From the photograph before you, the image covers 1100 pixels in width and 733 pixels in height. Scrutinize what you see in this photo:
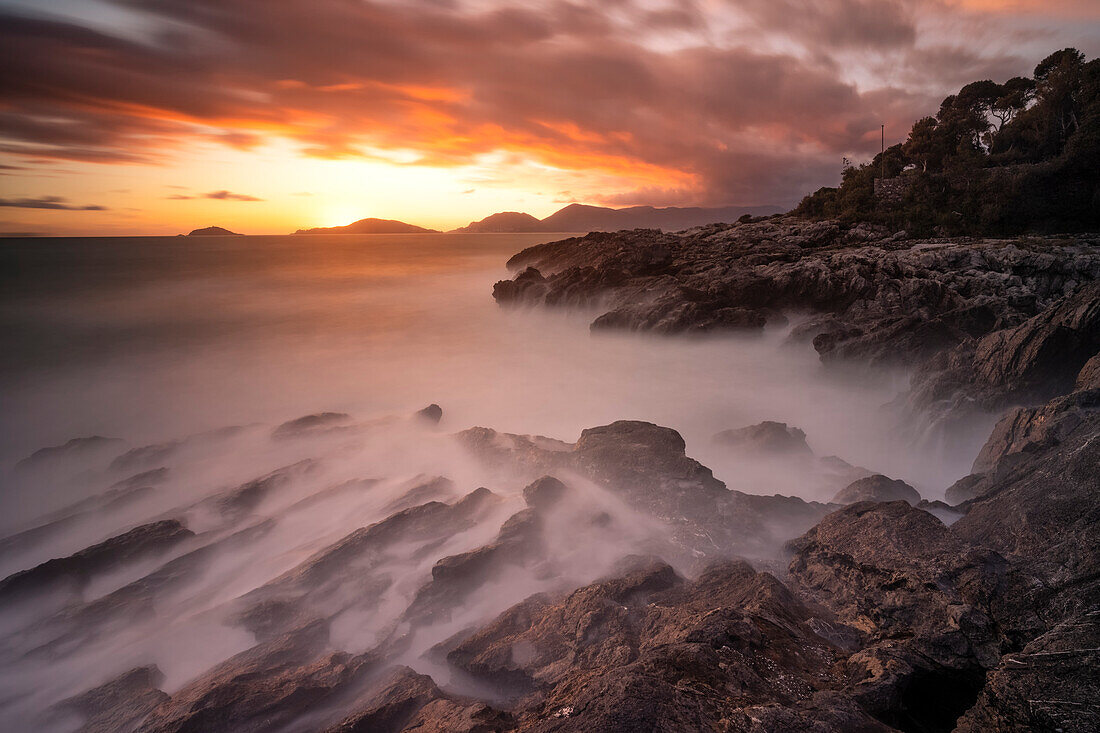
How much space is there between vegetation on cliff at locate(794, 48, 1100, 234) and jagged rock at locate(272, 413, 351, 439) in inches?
2000

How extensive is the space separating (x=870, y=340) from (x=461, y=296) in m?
56.1

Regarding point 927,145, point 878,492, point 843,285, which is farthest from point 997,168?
point 878,492

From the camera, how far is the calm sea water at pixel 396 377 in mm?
23766

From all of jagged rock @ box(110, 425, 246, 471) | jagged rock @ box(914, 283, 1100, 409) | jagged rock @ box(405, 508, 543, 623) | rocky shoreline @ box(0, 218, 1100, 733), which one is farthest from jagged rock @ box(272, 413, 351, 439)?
jagged rock @ box(914, 283, 1100, 409)

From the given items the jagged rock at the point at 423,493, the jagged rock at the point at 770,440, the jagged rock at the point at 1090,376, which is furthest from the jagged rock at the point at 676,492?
the jagged rock at the point at 1090,376

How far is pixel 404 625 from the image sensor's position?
32.6 ft

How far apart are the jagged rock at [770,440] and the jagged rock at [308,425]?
17767 millimetres

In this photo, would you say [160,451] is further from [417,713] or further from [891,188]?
[891,188]

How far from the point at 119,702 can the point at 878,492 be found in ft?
59.1

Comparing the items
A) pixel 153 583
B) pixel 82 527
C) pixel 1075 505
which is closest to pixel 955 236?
pixel 1075 505

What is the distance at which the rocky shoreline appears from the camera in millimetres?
5121

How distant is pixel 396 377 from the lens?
35281 millimetres

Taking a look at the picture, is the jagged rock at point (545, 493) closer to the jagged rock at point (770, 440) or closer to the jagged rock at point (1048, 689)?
the jagged rock at point (770, 440)

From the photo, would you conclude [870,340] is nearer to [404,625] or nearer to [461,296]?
[404,625]
